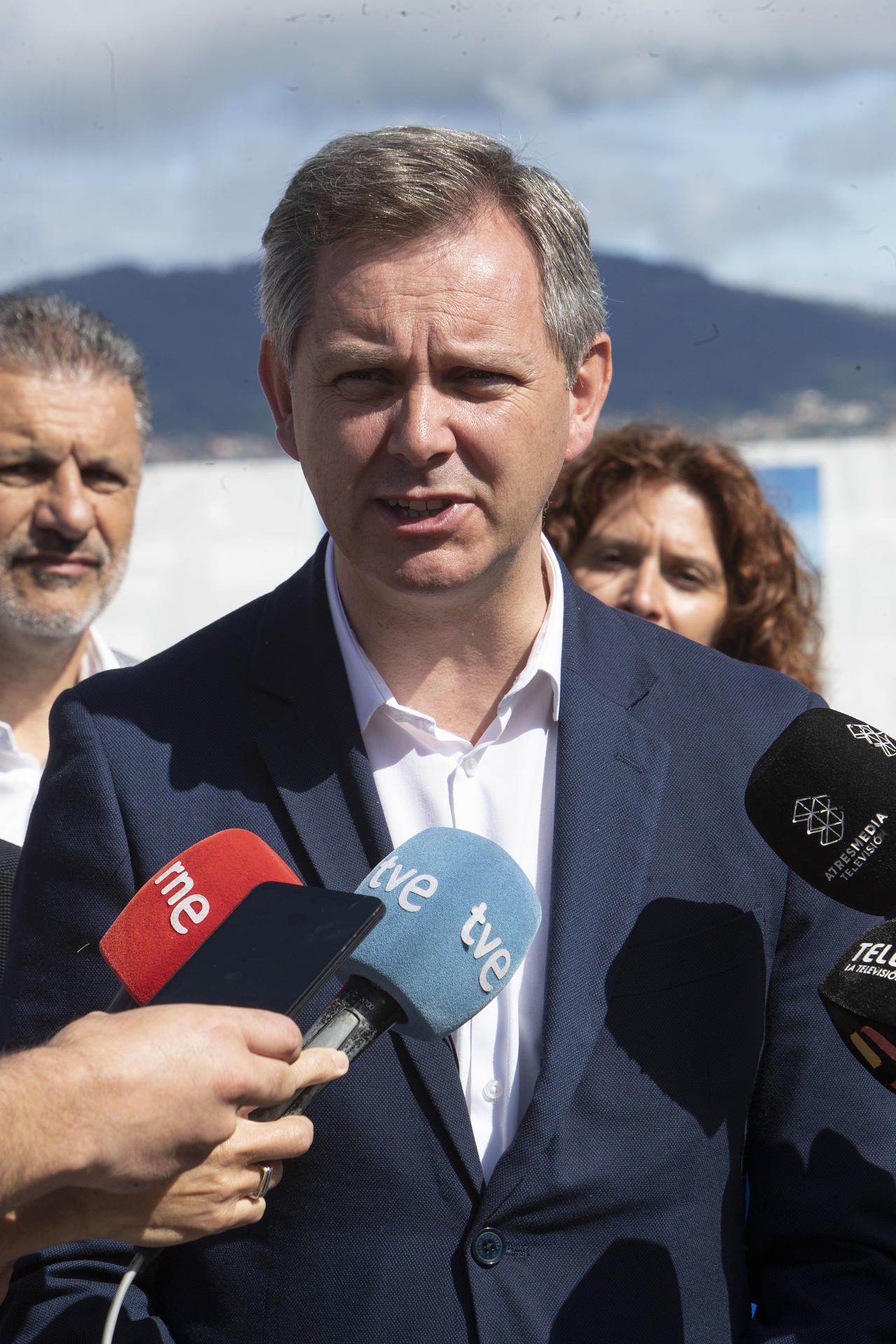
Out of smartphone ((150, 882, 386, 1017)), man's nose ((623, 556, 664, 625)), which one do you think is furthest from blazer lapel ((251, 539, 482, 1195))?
man's nose ((623, 556, 664, 625))

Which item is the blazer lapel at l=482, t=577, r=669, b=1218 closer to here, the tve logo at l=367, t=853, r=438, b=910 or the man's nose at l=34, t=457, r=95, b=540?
the tve logo at l=367, t=853, r=438, b=910

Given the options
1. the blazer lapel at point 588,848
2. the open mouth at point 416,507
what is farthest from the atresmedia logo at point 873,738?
the open mouth at point 416,507

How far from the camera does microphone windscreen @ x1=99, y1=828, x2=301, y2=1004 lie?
56.8 inches

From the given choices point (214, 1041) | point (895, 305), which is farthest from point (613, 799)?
point (895, 305)

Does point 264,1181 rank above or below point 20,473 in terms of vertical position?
below

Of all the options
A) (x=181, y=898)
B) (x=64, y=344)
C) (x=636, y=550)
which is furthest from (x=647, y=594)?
(x=181, y=898)

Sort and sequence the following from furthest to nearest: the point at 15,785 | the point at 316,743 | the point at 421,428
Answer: the point at 15,785 → the point at 316,743 → the point at 421,428

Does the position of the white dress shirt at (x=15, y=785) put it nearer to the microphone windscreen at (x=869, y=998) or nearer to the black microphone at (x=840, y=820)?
the black microphone at (x=840, y=820)

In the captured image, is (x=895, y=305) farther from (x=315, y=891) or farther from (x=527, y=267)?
(x=315, y=891)

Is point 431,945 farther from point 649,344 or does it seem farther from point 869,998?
point 649,344

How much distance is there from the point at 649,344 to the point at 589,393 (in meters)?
2.77

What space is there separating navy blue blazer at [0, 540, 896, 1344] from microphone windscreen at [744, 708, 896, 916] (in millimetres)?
282

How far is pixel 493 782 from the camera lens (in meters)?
2.00

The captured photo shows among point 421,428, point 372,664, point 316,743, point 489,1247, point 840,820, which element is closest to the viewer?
→ point 840,820
